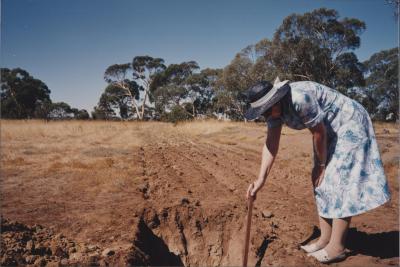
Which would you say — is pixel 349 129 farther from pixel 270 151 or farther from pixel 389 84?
pixel 389 84

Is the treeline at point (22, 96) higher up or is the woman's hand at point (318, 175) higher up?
the treeline at point (22, 96)

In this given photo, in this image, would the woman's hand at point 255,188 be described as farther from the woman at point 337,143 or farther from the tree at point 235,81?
the tree at point 235,81

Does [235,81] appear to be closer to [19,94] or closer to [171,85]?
[171,85]

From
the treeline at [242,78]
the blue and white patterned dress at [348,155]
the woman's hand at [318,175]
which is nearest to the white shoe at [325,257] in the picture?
the blue and white patterned dress at [348,155]

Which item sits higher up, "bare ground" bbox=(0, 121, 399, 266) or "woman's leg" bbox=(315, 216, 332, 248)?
"woman's leg" bbox=(315, 216, 332, 248)

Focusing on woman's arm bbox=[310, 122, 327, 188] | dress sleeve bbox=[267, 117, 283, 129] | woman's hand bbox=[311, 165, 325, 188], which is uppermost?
dress sleeve bbox=[267, 117, 283, 129]

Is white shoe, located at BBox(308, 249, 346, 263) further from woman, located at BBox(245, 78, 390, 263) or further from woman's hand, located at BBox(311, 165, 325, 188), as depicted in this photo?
woman's hand, located at BBox(311, 165, 325, 188)

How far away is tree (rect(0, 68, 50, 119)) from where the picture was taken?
3797 cm

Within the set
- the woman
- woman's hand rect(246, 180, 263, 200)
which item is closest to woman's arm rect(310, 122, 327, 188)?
the woman

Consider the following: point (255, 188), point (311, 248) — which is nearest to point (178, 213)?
point (255, 188)

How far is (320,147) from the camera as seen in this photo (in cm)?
231

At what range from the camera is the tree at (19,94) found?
3797 cm

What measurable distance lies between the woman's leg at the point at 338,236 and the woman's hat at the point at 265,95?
3.56 ft

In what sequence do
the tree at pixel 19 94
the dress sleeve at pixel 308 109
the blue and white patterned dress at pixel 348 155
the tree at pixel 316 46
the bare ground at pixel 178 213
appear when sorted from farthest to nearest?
the tree at pixel 19 94, the tree at pixel 316 46, the bare ground at pixel 178 213, the blue and white patterned dress at pixel 348 155, the dress sleeve at pixel 308 109
